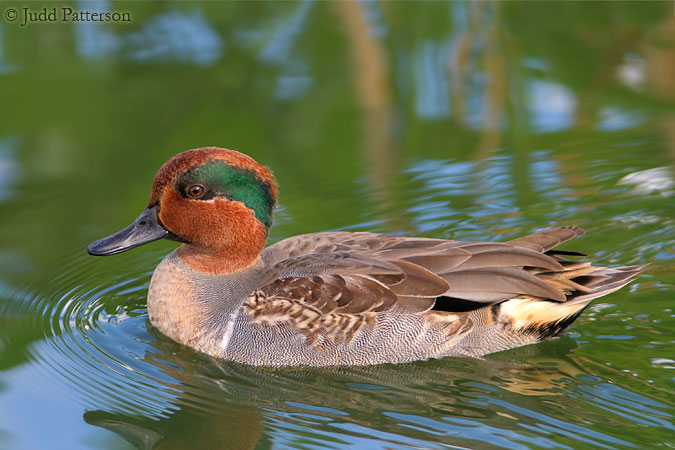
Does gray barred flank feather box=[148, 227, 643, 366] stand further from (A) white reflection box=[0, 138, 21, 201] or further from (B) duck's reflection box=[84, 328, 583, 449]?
(A) white reflection box=[0, 138, 21, 201]

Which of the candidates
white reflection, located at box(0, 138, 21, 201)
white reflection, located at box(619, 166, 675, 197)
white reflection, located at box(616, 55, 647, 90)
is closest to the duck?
white reflection, located at box(619, 166, 675, 197)

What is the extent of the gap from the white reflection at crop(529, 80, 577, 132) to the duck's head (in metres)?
3.78

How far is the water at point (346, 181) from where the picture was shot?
546 cm

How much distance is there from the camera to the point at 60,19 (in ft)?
37.4

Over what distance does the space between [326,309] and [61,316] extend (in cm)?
194

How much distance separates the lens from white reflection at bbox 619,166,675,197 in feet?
25.9

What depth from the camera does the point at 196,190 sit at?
6.29 m

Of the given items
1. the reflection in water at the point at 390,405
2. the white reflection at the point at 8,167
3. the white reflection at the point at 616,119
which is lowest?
the reflection in water at the point at 390,405

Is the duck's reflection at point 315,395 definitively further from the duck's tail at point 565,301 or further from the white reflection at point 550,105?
the white reflection at point 550,105

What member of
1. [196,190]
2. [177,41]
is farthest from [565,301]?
[177,41]

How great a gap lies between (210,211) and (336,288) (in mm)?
983

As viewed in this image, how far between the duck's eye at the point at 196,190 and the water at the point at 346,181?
3.14ft

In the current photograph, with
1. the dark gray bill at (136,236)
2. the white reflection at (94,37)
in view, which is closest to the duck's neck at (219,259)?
the dark gray bill at (136,236)

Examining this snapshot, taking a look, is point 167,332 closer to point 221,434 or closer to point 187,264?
point 187,264
